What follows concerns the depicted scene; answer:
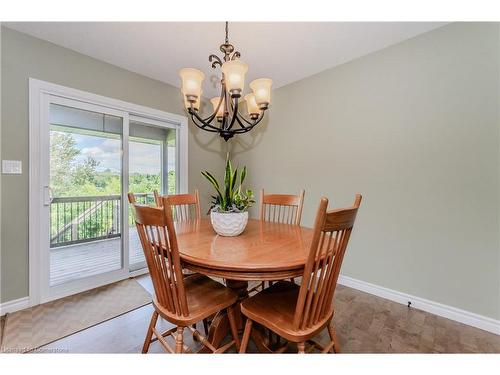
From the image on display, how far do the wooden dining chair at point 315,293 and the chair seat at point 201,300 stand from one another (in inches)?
5.4

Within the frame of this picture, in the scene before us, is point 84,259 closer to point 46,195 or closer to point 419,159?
point 46,195

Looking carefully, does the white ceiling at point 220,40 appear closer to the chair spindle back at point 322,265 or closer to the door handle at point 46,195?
the door handle at point 46,195

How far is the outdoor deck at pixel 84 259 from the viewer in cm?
221

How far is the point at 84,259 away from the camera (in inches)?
97.7

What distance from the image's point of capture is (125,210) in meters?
2.53

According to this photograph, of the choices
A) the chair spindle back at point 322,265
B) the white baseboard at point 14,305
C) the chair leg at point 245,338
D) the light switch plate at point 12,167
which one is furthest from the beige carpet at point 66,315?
the chair spindle back at point 322,265

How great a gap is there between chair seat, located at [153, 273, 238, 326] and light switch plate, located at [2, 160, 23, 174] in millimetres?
1755

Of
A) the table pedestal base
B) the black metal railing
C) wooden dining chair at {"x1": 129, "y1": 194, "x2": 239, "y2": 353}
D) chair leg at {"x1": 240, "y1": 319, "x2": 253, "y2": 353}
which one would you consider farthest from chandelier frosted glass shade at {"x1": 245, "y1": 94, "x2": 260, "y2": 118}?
the black metal railing

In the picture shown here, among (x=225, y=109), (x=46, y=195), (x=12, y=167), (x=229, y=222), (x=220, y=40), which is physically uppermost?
(x=220, y=40)

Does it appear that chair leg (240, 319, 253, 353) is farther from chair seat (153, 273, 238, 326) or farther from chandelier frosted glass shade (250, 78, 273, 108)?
chandelier frosted glass shade (250, 78, 273, 108)

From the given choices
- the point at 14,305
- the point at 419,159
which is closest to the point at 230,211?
the point at 419,159

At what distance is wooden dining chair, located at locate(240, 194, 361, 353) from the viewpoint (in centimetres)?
91

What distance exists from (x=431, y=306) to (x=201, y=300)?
6.51 ft
